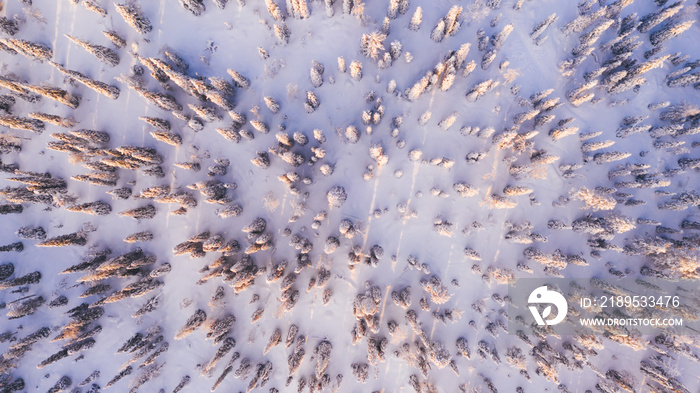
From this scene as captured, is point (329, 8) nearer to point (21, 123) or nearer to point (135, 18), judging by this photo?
point (135, 18)

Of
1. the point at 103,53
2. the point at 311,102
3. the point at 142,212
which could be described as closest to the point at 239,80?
the point at 311,102

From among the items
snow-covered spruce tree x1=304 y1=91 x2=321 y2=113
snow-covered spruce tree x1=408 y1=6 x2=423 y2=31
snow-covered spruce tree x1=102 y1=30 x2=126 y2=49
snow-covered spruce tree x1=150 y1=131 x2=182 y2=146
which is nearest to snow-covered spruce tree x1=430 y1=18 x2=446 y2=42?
snow-covered spruce tree x1=408 y1=6 x2=423 y2=31

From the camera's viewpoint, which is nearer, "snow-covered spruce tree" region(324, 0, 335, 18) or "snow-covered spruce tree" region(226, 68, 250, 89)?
"snow-covered spruce tree" region(226, 68, 250, 89)

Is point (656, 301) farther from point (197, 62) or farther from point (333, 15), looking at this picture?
point (197, 62)

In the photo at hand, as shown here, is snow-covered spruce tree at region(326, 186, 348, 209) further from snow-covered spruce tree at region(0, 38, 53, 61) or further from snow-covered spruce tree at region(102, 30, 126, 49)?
snow-covered spruce tree at region(0, 38, 53, 61)

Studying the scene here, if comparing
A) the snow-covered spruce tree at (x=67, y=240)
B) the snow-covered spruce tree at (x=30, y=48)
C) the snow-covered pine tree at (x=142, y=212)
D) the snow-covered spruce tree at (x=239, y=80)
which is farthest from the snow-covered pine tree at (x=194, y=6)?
the snow-covered spruce tree at (x=67, y=240)

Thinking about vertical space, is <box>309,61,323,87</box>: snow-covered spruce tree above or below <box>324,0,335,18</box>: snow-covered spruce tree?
below

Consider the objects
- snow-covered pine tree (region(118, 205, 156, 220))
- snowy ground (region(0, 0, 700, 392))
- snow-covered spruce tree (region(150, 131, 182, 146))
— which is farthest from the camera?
snowy ground (region(0, 0, 700, 392))
